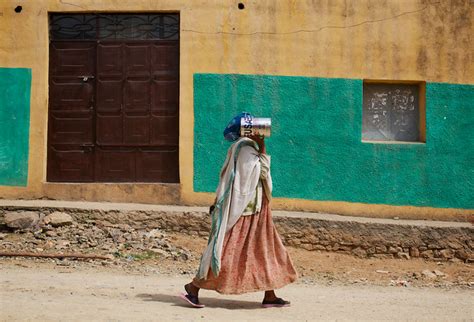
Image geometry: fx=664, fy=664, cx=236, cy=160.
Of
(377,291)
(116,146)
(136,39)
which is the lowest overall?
(377,291)

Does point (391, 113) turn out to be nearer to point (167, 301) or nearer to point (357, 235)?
point (357, 235)

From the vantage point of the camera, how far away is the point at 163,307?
207 inches

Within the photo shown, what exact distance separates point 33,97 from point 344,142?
14.1 ft

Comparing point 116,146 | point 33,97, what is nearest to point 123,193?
point 116,146

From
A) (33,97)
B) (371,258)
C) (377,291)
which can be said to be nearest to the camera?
(377,291)

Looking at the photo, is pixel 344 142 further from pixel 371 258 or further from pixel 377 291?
pixel 377 291

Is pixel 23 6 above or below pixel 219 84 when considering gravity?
above

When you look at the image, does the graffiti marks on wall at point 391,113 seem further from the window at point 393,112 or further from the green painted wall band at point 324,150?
the green painted wall band at point 324,150

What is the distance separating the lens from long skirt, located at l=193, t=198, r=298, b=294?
5.19 meters

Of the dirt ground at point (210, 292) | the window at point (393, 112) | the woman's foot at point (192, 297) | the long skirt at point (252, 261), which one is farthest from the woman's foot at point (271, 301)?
the window at point (393, 112)

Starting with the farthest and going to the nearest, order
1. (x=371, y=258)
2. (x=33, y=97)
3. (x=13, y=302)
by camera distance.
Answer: (x=33, y=97), (x=371, y=258), (x=13, y=302)

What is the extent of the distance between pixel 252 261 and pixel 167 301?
34.6 inches

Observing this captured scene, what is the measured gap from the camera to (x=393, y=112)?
9.31 m

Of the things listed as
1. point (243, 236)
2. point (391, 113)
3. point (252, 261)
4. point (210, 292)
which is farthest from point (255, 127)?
point (391, 113)
